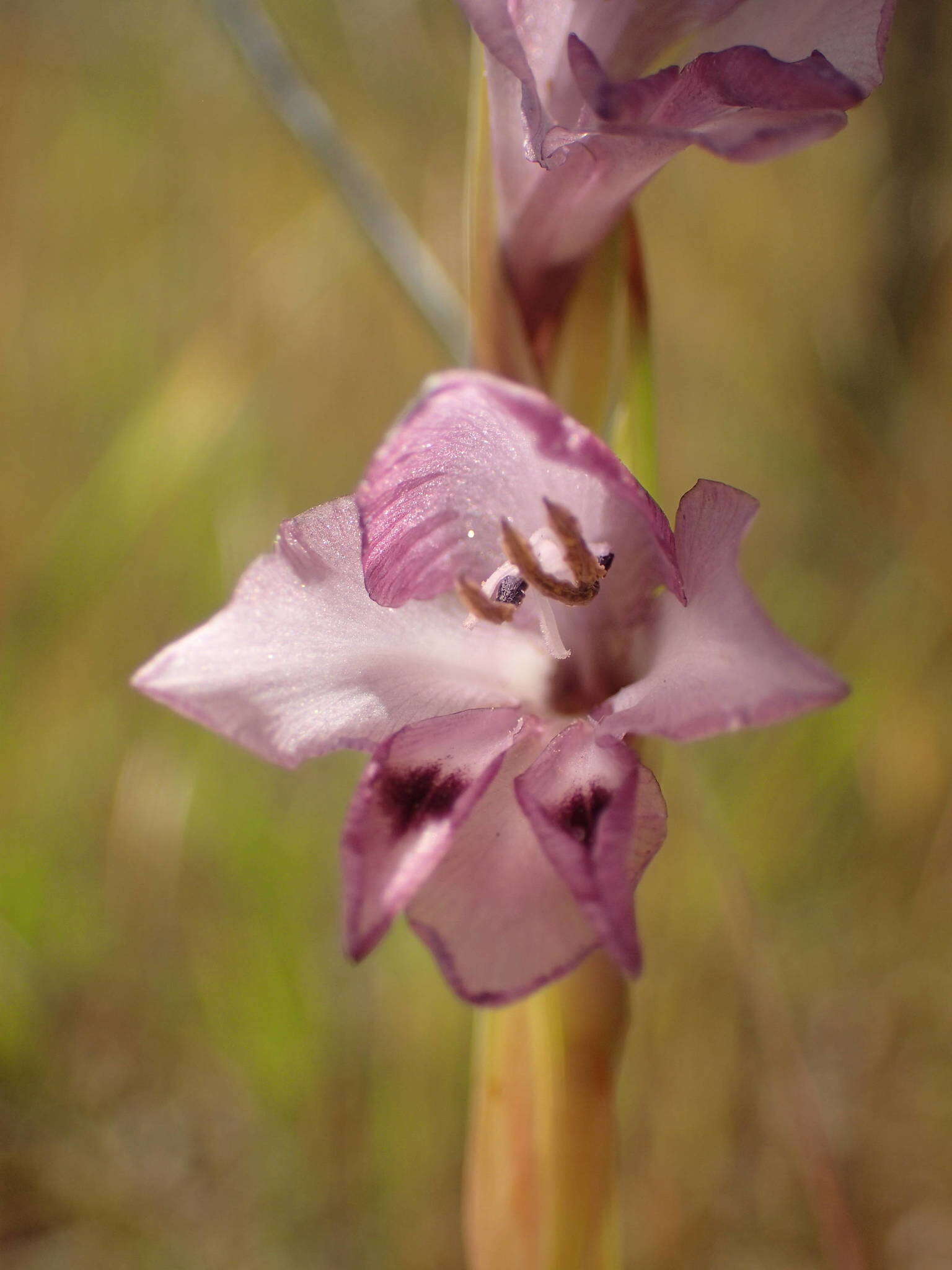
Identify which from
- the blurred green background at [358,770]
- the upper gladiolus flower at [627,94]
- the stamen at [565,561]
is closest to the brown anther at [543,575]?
the stamen at [565,561]

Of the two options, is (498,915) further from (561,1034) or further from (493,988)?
(561,1034)

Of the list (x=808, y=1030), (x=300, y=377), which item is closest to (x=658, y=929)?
(x=808, y=1030)

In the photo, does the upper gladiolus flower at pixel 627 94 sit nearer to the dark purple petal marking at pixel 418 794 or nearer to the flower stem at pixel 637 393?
the flower stem at pixel 637 393

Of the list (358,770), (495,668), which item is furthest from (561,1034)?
(358,770)

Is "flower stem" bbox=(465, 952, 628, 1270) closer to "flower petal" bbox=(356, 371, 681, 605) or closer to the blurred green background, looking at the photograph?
"flower petal" bbox=(356, 371, 681, 605)

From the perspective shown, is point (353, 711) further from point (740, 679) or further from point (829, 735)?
point (829, 735)

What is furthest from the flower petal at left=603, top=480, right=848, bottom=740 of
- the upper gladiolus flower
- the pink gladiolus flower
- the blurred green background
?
the blurred green background
